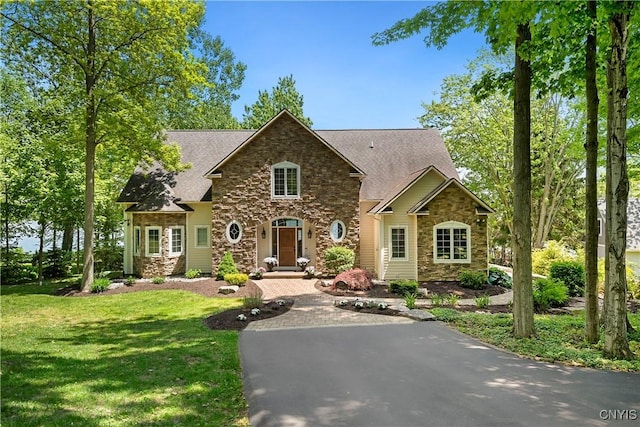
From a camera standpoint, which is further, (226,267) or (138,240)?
(138,240)

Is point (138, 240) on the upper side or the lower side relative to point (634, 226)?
lower

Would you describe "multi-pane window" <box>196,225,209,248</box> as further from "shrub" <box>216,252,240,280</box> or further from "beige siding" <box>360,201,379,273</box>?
"beige siding" <box>360,201,379,273</box>

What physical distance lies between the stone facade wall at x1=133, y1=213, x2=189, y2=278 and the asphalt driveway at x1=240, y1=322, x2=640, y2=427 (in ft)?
39.6

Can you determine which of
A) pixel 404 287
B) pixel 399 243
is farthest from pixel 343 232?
pixel 404 287

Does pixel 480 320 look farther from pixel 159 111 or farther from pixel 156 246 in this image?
pixel 159 111

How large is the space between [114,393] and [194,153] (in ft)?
58.6

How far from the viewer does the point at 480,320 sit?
10.2 metres

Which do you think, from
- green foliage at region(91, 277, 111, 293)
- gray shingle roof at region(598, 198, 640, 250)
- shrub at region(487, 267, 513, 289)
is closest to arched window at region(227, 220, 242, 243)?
green foliage at region(91, 277, 111, 293)

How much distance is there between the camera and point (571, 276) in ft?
48.8

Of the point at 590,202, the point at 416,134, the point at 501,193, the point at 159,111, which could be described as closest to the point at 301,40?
the point at 590,202

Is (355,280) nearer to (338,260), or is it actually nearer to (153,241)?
(338,260)

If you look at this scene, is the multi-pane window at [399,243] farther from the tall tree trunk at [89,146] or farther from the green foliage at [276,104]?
the green foliage at [276,104]

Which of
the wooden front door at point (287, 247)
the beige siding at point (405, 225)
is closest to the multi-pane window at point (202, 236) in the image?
the wooden front door at point (287, 247)

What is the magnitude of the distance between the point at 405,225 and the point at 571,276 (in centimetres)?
690
